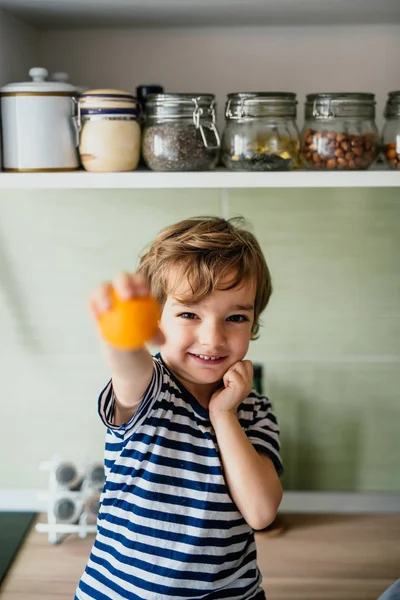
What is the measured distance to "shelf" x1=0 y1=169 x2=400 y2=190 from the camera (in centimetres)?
101

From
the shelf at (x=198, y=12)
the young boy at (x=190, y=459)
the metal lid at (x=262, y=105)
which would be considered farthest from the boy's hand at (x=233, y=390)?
the shelf at (x=198, y=12)

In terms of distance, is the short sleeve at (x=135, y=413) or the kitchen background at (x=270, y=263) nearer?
the short sleeve at (x=135, y=413)

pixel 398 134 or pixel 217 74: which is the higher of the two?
pixel 217 74

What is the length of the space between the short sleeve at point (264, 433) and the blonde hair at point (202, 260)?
0.17 m

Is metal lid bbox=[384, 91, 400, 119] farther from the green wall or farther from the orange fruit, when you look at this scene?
the orange fruit

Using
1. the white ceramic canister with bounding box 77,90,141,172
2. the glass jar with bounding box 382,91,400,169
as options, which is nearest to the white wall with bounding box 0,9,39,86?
the white ceramic canister with bounding box 77,90,141,172

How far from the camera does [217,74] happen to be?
1.23 m

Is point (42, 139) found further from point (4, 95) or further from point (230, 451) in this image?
point (230, 451)

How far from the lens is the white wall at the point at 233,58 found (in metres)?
1.21

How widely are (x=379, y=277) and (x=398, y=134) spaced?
29 centimetres

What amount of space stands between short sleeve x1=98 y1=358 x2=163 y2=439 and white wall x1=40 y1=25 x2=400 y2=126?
1.90ft

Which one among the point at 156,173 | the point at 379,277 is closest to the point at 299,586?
the point at 379,277

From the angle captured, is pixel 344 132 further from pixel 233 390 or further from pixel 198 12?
pixel 233 390

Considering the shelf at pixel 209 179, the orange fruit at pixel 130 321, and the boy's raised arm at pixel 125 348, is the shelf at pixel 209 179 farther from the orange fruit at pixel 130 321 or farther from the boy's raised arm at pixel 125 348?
the orange fruit at pixel 130 321
